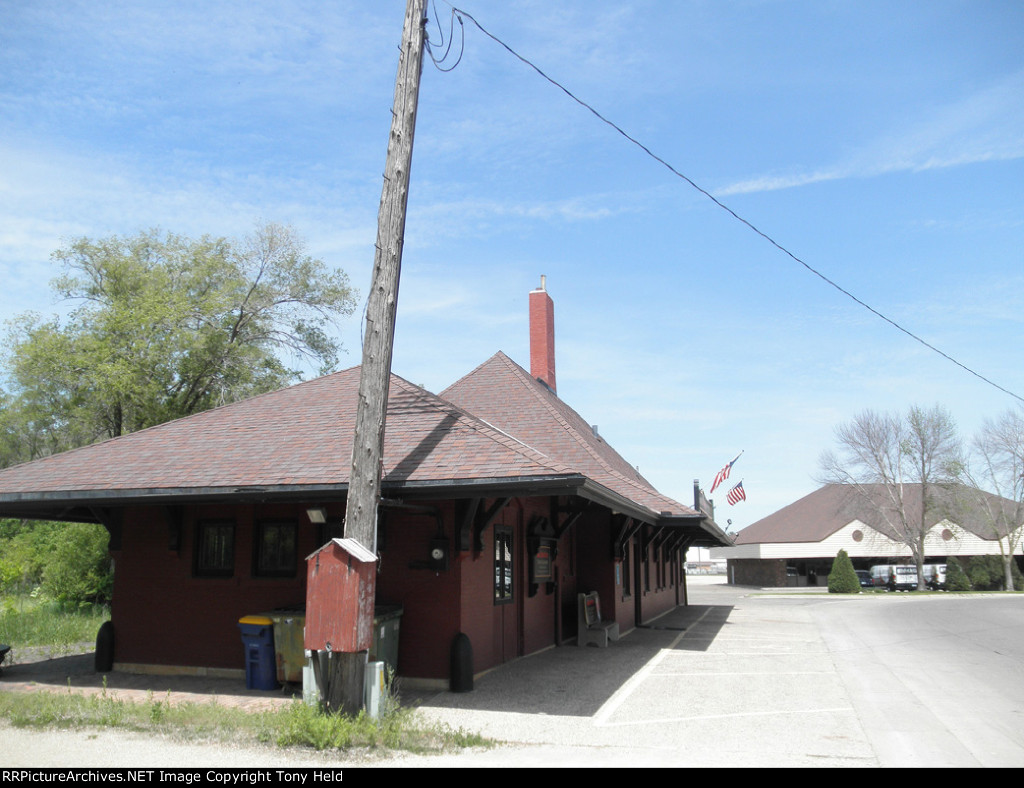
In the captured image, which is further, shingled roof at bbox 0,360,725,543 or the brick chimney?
the brick chimney

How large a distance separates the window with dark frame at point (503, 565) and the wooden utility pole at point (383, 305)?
13.4 ft

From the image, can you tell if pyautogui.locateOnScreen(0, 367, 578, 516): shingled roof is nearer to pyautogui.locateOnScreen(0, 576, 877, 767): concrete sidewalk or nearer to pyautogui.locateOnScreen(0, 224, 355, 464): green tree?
pyautogui.locateOnScreen(0, 576, 877, 767): concrete sidewalk

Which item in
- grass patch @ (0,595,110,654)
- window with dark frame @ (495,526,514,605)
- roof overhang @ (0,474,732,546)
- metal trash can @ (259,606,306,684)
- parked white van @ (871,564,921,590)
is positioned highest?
roof overhang @ (0,474,732,546)

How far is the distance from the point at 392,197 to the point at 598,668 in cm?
773

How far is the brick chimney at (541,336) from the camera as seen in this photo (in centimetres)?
2258

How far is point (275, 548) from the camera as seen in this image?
11180mm

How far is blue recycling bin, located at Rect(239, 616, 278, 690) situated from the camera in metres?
9.98

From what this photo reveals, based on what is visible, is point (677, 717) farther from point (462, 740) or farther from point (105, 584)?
point (105, 584)

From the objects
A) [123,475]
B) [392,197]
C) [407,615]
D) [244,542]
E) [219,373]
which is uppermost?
[219,373]

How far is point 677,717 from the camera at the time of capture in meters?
8.32

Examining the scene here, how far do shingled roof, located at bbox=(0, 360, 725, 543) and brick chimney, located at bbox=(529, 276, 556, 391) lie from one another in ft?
25.0

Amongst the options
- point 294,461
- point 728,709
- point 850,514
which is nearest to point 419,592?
point 294,461

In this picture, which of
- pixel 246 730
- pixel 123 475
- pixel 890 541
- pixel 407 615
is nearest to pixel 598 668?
pixel 407 615

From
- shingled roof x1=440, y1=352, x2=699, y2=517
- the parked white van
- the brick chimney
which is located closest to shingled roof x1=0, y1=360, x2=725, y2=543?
shingled roof x1=440, y1=352, x2=699, y2=517
